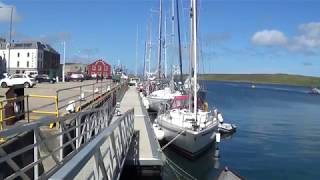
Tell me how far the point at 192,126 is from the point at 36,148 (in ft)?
63.2

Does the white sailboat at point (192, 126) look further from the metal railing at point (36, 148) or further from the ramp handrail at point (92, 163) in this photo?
the ramp handrail at point (92, 163)

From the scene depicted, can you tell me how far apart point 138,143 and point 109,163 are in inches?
435

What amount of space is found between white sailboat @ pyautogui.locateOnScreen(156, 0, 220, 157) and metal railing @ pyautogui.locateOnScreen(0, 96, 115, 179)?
12.5 m

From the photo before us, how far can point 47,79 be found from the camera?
8775 centimetres

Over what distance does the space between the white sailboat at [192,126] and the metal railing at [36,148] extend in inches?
493

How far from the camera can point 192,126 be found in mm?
27859

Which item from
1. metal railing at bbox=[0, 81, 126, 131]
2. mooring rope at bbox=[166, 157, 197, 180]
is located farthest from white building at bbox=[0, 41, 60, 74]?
mooring rope at bbox=[166, 157, 197, 180]

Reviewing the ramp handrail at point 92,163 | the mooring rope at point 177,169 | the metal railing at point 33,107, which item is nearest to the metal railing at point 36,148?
the ramp handrail at point 92,163

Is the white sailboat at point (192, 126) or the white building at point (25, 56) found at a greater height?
the white building at point (25, 56)

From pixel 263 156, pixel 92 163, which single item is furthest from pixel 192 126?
pixel 92 163

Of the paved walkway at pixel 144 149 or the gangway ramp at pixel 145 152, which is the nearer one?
the gangway ramp at pixel 145 152

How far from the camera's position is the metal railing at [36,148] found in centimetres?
664

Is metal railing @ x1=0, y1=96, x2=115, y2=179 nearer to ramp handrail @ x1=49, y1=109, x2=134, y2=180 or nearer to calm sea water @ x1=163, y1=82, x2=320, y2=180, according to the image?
ramp handrail @ x1=49, y1=109, x2=134, y2=180

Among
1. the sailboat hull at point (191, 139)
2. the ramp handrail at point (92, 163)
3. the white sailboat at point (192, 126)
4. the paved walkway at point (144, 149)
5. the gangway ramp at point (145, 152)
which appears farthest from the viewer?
the white sailboat at point (192, 126)
